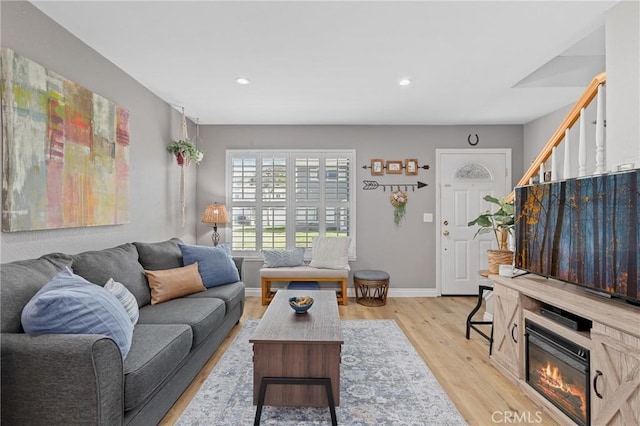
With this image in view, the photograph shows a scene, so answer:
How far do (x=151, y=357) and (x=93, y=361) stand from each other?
391 mm

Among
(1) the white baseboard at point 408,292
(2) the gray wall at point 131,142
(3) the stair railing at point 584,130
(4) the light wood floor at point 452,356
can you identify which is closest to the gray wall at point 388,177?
(1) the white baseboard at point 408,292

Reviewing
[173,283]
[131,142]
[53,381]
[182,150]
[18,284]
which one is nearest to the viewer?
[53,381]

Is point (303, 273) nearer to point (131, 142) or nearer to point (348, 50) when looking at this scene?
point (131, 142)

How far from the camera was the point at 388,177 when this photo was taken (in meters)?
4.83

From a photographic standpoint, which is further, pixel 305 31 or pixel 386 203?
pixel 386 203

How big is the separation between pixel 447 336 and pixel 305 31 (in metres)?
3.03

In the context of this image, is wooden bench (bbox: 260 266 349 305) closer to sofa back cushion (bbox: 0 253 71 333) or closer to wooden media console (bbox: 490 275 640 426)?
wooden media console (bbox: 490 275 640 426)

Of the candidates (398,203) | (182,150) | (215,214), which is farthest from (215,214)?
(398,203)

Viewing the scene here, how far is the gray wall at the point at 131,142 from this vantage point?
6.56 feet

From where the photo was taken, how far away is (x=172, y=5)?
2.03 m

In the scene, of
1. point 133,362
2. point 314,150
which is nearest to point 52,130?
point 133,362

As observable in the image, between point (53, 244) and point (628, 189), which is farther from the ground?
point (628, 189)

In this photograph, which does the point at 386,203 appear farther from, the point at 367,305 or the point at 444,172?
the point at 367,305

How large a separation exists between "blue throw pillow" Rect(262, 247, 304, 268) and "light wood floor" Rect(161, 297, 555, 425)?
0.57 metres
